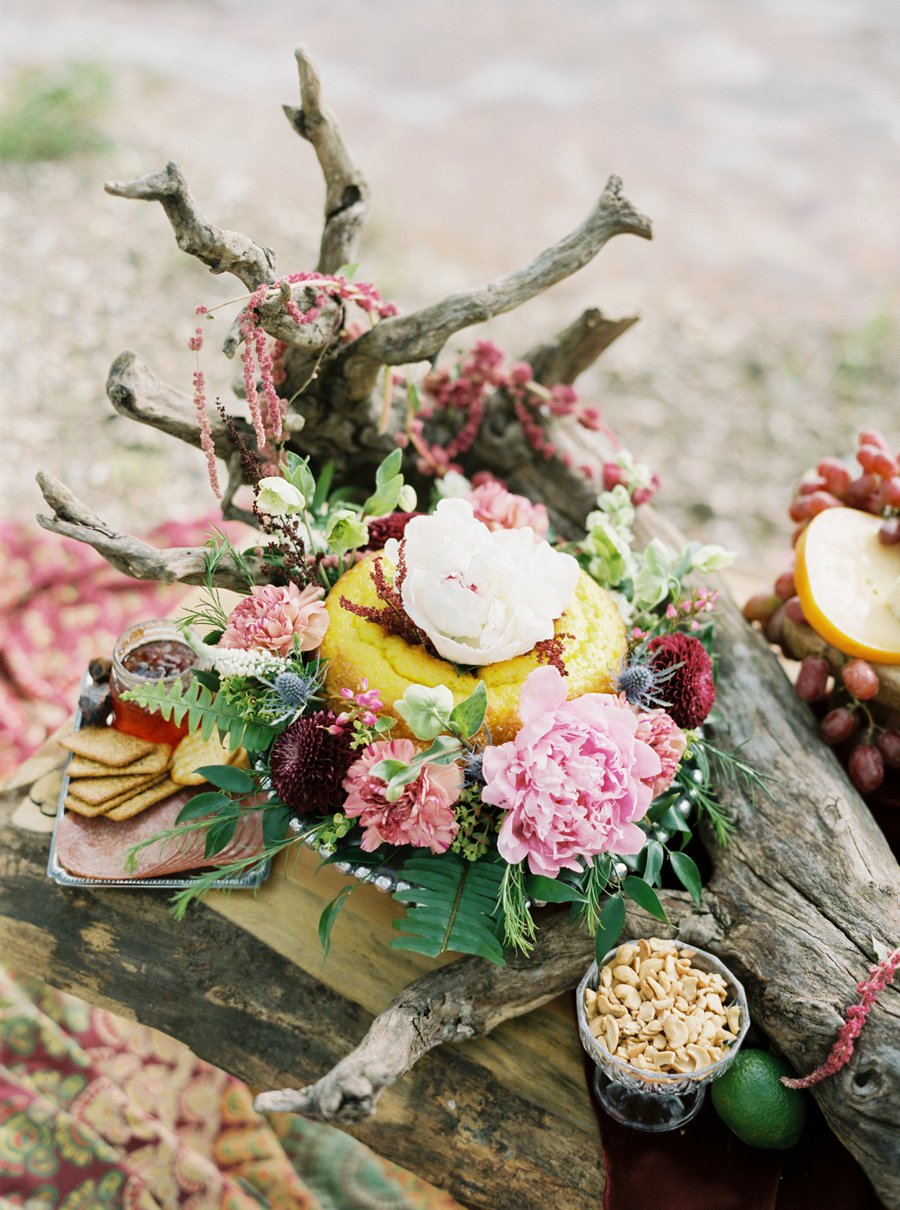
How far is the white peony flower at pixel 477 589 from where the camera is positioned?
123 centimetres

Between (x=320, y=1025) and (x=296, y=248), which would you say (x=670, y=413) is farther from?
(x=320, y=1025)

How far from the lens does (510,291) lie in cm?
154

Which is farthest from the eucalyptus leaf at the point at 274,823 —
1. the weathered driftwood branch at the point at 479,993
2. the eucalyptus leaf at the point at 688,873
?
the eucalyptus leaf at the point at 688,873

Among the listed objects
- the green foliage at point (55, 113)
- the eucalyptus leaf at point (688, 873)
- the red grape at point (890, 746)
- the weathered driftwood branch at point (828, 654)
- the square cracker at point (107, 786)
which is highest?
the weathered driftwood branch at point (828, 654)

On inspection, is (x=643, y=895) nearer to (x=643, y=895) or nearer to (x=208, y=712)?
(x=643, y=895)

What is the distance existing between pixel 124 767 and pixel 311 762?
1.37ft

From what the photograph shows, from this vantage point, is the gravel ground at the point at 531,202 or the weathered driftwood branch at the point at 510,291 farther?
the gravel ground at the point at 531,202

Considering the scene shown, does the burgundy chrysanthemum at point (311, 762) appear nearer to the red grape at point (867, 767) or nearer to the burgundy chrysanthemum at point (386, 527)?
the burgundy chrysanthemum at point (386, 527)

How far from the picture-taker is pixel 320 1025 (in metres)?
1.43

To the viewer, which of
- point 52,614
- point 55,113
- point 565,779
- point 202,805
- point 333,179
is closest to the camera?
point 565,779

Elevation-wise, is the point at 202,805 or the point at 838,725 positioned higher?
the point at 838,725

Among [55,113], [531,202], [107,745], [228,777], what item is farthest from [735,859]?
[55,113]

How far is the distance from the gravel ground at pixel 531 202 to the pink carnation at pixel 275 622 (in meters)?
0.90

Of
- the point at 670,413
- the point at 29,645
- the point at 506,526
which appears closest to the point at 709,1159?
the point at 506,526
